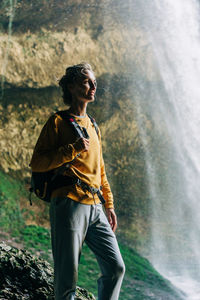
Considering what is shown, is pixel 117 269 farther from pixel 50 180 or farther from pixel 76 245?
pixel 50 180

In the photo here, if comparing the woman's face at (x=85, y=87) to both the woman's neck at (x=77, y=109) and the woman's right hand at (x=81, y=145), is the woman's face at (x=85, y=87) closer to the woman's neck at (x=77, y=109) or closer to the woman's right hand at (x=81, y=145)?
the woman's neck at (x=77, y=109)

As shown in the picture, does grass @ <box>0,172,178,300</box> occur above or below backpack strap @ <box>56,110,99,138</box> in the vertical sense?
below

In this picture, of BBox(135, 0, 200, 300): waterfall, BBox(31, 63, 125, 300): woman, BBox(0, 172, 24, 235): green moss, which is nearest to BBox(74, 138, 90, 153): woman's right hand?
BBox(31, 63, 125, 300): woman

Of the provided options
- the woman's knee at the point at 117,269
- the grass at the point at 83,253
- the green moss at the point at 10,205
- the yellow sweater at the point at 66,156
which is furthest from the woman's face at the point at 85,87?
the green moss at the point at 10,205

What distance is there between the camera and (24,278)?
2436 mm

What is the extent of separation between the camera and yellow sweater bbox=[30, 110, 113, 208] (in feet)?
5.76

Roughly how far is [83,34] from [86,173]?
265 inches

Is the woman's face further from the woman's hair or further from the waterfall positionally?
the waterfall

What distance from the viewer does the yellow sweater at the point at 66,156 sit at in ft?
5.76

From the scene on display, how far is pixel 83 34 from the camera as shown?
795cm

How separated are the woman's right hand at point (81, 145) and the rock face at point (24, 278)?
117 cm

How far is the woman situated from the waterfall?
5566 mm

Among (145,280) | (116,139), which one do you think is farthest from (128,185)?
(145,280)

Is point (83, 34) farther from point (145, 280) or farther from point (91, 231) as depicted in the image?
point (91, 231)
